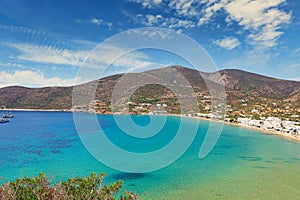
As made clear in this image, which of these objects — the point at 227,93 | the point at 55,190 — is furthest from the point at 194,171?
the point at 227,93

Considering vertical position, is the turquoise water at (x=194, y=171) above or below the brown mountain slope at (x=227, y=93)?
below

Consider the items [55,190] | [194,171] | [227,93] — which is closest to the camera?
[55,190]

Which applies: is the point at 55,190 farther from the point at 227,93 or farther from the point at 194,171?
the point at 227,93

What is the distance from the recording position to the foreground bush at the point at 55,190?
702cm

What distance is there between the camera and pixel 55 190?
7.06 m

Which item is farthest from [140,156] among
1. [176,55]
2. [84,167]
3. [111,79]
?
[111,79]

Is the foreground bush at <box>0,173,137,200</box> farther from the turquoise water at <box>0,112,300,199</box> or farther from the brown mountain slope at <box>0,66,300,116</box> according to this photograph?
the brown mountain slope at <box>0,66,300,116</box>

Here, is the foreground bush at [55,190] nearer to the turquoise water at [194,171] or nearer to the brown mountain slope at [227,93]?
the turquoise water at [194,171]

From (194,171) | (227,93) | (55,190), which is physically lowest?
(194,171)

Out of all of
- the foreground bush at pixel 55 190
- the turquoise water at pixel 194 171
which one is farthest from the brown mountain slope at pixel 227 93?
the foreground bush at pixel 55 190

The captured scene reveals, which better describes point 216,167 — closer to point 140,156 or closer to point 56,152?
point 140,156

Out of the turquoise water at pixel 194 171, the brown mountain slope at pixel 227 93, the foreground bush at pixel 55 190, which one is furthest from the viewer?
the brown mountain slope at pixel 227 93

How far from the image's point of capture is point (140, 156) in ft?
78.3

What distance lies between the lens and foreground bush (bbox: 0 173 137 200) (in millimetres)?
7023
